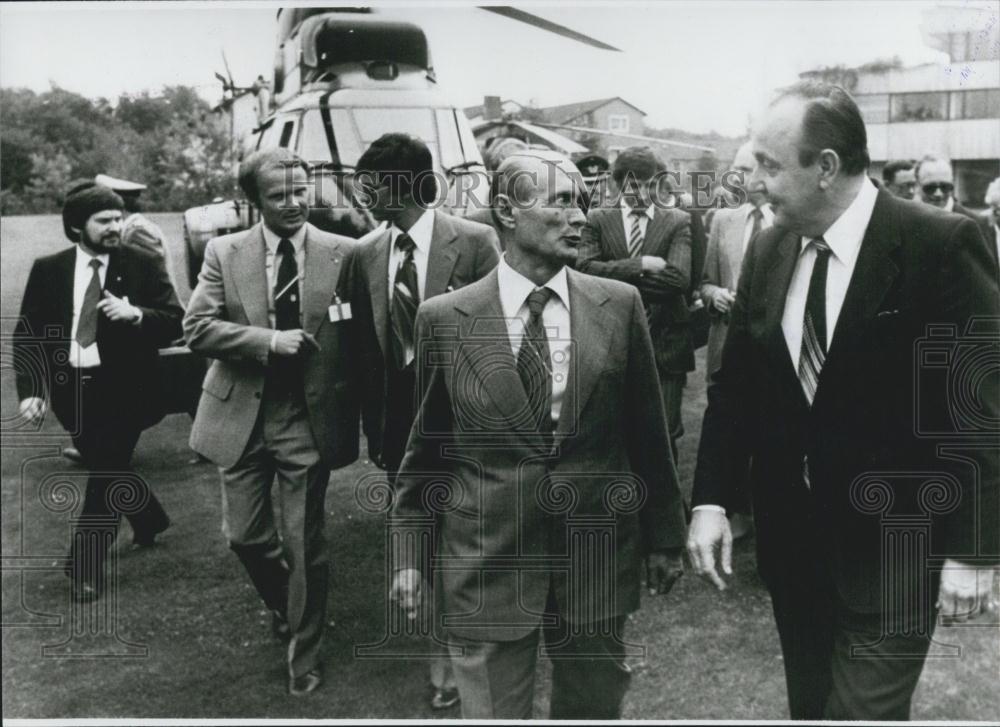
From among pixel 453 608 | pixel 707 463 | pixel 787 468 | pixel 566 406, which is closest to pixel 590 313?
pixel 566 406

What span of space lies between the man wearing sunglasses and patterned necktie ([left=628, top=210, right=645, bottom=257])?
1.40 metres

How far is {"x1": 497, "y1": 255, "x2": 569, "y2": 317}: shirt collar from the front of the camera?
240 cm

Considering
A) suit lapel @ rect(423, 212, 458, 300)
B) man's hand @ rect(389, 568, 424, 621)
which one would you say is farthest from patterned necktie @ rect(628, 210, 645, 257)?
man's hand @ rect(389, 568, 424, 621)

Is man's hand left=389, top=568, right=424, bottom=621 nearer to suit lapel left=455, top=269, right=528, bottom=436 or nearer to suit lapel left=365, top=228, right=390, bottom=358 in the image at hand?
suit lapel left=455, top=269, right=528, bottom=436

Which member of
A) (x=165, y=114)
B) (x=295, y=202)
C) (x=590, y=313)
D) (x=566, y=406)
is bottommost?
(x=566, y=406)

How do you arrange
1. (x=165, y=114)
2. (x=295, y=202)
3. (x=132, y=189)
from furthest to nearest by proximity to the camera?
(x=132, y=189) → (x=165, y=114) → (x=295, y=202)

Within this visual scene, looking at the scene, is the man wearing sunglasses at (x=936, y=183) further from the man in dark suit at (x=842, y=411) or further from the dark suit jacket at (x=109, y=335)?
the dark suit jacket at (x=109, y=335)

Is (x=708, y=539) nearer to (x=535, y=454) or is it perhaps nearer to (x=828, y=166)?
(x=535, y=454)

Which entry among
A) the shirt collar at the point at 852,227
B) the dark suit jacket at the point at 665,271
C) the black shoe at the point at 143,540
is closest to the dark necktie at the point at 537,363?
the shirt collar at the point at 852,227

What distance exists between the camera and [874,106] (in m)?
3.25

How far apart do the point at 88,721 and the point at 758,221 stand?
3.12 metres

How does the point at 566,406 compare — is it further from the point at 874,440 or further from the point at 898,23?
the point at 898,23

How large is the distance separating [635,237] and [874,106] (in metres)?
0.96

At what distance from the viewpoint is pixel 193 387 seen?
3.87 metres
